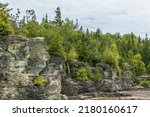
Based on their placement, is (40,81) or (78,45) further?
(78,45)

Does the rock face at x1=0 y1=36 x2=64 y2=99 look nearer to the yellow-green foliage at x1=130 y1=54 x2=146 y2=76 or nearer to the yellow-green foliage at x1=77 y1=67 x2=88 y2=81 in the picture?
the yellow-green foliage at x1=77 y1=67 x2=88 y2=81

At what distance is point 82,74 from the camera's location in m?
81.8

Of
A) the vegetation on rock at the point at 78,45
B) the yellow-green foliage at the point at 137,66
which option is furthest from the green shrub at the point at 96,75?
the yellow-green foliage at the point at 137,66

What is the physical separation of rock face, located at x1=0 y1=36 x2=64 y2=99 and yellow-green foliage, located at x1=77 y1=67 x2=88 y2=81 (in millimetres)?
23260

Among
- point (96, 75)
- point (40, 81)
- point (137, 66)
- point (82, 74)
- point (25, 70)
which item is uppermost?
point (25, 70)

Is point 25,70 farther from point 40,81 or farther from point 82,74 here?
point 82,74

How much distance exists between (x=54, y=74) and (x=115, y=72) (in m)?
39.2

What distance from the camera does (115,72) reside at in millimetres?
93812

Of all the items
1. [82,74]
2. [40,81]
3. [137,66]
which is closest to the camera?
[40,81]

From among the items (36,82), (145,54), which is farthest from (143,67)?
(36,82)

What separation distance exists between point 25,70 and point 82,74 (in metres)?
30.5

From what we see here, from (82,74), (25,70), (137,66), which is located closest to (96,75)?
(82,74)

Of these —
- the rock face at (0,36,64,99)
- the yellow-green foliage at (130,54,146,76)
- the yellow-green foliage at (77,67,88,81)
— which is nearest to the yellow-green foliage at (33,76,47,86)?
the rock face at (0,36,64,99)

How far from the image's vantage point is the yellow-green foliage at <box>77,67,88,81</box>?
266 feet
